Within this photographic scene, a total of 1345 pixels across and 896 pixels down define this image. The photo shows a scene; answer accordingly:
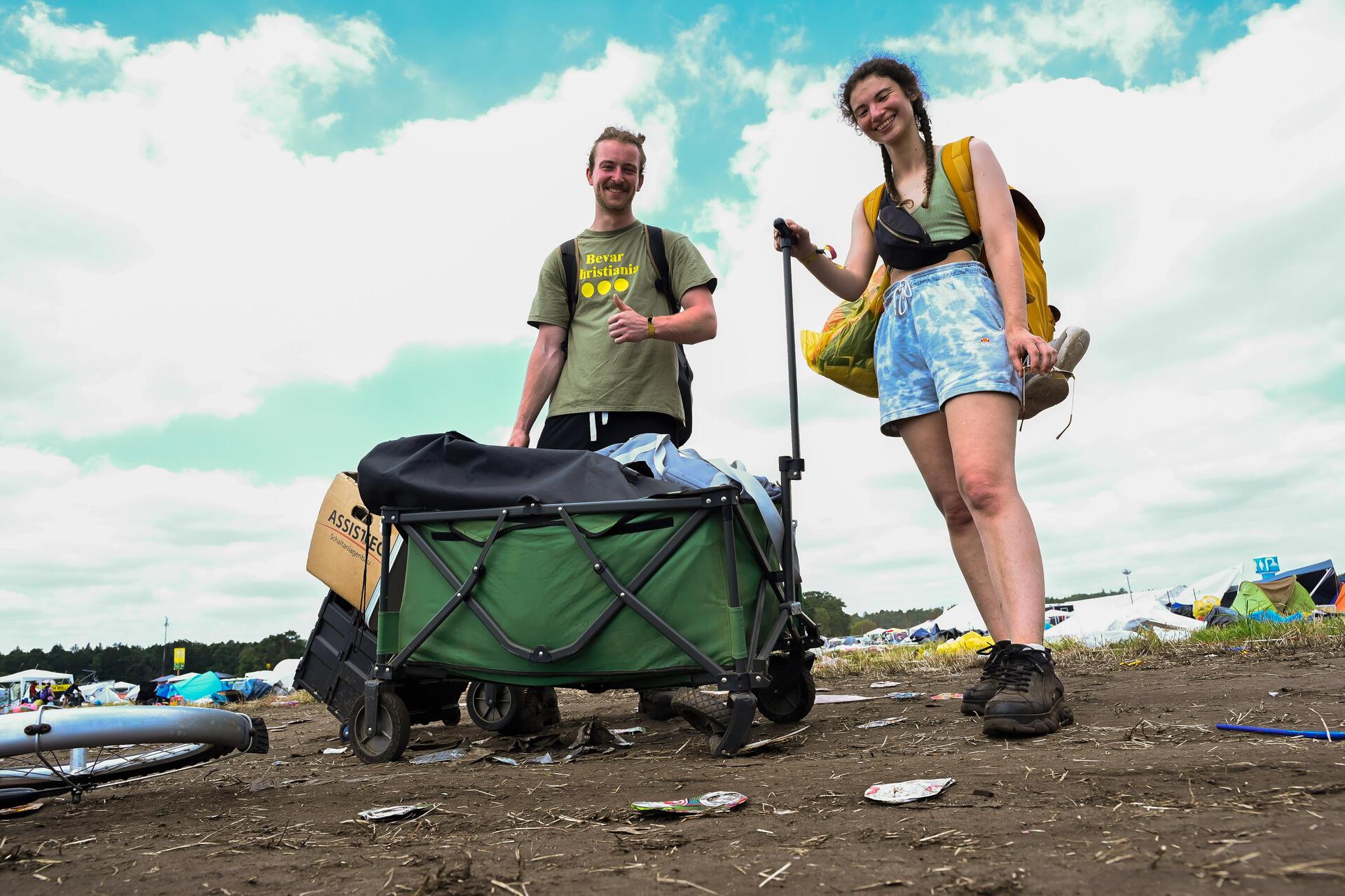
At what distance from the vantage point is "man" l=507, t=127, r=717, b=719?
3873 mm

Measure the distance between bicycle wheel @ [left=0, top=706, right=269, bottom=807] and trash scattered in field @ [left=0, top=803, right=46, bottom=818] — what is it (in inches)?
1.3

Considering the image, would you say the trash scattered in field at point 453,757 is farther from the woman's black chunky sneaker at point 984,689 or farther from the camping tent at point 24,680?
the camping tent at point 24,680

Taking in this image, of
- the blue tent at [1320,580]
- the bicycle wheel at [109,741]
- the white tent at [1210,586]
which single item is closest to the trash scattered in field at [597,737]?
the bicycle wheel at [109,741]

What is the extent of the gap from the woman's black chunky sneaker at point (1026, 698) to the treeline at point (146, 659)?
72024mm

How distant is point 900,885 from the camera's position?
1.34 meters

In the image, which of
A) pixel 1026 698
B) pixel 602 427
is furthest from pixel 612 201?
pixel 1026 698

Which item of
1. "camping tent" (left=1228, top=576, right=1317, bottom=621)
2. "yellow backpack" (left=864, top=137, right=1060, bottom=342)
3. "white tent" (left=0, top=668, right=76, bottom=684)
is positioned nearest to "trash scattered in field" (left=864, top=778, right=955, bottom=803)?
"yellow backpack" (left=864, top=137, right=1060, bottom=342)

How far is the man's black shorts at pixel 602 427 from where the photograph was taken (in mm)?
3865

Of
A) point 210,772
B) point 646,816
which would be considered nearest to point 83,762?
point 210,772

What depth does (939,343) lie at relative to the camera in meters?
3.06

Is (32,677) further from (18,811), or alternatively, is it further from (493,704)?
(18,811)

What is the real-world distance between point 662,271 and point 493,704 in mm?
2200

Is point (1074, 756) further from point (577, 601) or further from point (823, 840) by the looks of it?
point (577, 601)

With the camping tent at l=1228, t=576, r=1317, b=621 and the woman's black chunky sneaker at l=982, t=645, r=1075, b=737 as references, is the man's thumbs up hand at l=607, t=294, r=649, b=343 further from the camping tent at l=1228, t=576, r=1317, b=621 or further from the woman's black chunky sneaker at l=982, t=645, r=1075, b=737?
the camping tent at l=1228, t=576, r=1317, b=621
